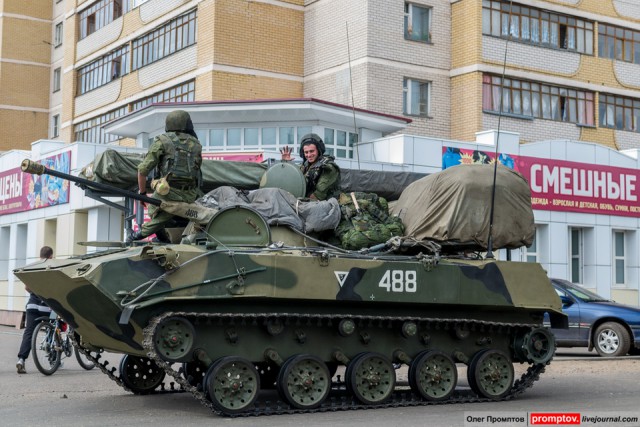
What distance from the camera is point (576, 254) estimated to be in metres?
29.5

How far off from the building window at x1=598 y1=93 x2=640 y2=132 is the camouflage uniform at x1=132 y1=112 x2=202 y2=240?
1098 inches

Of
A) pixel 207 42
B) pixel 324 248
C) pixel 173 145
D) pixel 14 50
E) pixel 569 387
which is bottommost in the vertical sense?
pixel 569 387

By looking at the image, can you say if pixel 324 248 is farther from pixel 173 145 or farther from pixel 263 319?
pixel 173 145

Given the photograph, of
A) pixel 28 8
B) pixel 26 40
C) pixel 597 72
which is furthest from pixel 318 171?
pixel 28 8

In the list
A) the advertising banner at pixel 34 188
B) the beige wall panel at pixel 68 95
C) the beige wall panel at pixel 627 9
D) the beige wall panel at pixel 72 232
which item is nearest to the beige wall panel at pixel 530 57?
the beige wall panel at pixel 627 9

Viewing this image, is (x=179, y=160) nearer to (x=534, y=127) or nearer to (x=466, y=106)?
(x=466, y=106)

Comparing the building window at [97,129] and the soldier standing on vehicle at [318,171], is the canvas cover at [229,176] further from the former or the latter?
the building window at [97,129]

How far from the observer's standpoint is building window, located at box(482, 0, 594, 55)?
33.2 m

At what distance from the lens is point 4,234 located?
108 ft

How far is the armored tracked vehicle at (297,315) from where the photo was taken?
9562 mm

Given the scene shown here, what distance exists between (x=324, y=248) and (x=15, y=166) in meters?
22.3

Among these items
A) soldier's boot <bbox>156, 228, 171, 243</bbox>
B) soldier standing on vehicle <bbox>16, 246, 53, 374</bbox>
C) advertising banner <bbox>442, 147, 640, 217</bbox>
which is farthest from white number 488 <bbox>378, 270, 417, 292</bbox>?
advertising banner <bbox>442, 147, 640, 217</bbox>

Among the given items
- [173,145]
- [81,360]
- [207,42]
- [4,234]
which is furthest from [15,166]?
[173,145]

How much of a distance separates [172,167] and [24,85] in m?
43.5
